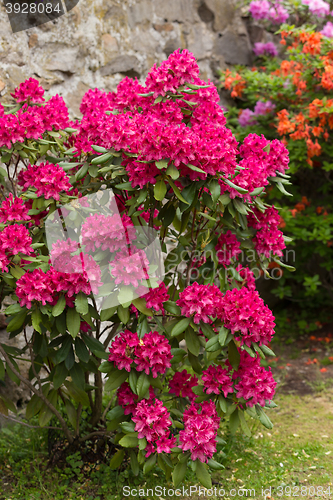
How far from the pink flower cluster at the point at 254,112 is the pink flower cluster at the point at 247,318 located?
2192mm

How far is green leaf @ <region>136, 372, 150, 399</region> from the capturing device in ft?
5.19

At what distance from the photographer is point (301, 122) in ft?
9.99

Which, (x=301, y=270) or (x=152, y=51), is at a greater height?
(x=152, y=51)

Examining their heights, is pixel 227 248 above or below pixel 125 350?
above

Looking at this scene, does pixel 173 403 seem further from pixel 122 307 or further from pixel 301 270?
pixel 301 270

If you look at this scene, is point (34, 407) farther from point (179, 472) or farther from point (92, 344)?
point (179, 472)

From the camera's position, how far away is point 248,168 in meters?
→ 1.71

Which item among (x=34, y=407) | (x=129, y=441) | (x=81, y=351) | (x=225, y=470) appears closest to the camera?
(x=129, y=441)

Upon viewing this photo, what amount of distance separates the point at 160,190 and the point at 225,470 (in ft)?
4.30

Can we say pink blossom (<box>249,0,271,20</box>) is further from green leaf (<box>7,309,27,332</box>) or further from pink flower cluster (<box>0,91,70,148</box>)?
green leaf (<box>7,309,27,332</box>)

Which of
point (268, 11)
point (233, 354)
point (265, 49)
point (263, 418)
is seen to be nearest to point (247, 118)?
point (265, 49)

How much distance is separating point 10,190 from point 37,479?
4.30 feet

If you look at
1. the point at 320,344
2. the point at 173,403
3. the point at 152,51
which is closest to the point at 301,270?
the point at 320,344

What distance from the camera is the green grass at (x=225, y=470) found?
6.16 ft
